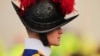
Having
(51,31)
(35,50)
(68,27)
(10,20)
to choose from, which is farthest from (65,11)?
(10,20)

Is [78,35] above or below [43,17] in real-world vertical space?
above

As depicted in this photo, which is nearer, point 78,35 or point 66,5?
point 66,5

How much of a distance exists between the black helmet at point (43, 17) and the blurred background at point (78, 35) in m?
0.47

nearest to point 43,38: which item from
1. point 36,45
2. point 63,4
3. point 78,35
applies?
point 36,45

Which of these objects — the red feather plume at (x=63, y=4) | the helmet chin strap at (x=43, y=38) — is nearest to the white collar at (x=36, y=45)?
the helmet chin strap at (x=43, y=38)

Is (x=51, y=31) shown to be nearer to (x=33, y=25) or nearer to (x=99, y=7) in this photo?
(x=33, y=25)

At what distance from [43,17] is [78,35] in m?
0.53

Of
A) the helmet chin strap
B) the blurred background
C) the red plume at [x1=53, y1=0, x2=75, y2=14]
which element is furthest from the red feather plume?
the blurred background

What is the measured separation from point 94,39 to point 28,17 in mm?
607

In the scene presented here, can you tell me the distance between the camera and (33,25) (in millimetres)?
1098

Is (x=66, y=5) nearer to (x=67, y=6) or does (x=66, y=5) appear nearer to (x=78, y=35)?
(x=67, y=6)

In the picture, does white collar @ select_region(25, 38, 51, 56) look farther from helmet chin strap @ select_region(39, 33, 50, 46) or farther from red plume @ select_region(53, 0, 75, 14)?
red plume @ select_region(53, 0, 75, 14)

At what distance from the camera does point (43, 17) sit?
1087 millimetres

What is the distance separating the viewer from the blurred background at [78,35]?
1562mm
